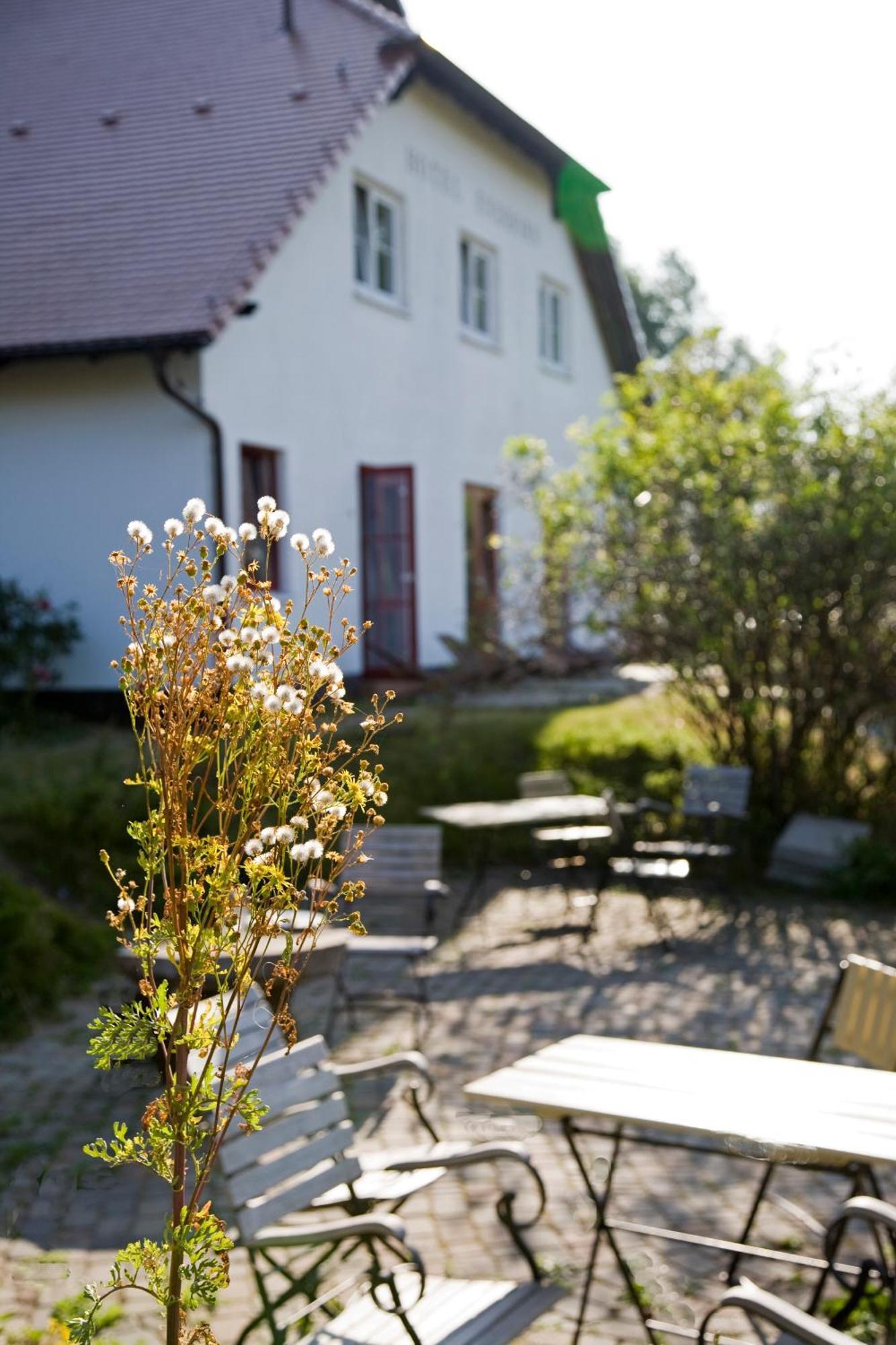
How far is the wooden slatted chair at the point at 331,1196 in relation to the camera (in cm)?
362

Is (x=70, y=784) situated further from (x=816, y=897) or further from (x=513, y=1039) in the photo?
(x=816, y=897)

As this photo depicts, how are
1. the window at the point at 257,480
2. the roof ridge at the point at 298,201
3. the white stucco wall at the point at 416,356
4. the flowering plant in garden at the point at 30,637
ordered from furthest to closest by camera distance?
the white stucco wall at the point at 416,356 < the window at the point at 257,480 < the flowering plant in garden at the point at 30,637 < the roof ridge at the point at 298,201

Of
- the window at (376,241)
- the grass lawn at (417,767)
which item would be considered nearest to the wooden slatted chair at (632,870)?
the grass lawn at (417,767)

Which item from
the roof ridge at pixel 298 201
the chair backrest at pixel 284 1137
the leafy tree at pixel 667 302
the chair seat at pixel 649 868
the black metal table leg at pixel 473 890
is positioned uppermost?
the leafy tree at pixel 667 302

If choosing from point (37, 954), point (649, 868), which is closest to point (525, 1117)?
point (37, 954)

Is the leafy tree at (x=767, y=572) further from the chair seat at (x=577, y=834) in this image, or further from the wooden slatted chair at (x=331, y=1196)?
the wooden slatted chair at (x=331, y=1196)

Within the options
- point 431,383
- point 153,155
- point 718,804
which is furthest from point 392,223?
point 718,804

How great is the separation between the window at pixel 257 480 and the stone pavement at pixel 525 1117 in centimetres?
537

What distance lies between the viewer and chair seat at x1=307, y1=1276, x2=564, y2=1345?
356cm

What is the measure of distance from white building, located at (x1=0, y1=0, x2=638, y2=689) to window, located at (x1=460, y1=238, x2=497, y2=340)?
36 millimetres

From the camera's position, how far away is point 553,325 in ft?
78.2

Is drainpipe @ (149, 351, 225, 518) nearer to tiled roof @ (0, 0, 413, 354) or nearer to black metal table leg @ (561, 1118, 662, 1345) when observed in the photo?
tiled roof @ (0, 0, 413, 354)

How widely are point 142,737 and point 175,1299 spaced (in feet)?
3.22

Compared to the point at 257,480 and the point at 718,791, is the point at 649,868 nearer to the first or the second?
the point at 718,791
